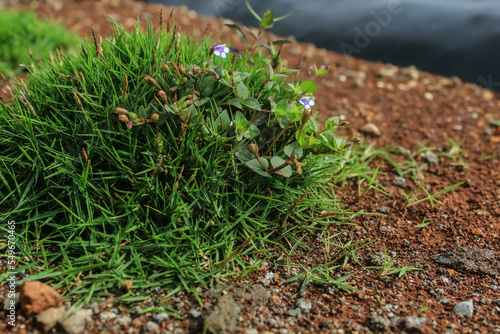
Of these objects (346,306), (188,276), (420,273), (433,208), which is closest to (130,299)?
(188,276)

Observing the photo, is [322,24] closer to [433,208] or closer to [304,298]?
[433,208]

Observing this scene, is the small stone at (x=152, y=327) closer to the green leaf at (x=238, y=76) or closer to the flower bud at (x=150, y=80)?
the flower bud at (x=150, y=80)

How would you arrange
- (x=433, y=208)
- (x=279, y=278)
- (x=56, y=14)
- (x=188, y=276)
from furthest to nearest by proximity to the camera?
(x=56, y=14), (x=433, y=208), (x=279, y=278), (x=188, y=276)

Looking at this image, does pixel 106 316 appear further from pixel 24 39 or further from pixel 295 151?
pixel 24 39

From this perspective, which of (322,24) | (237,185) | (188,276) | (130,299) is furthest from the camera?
(322,24)

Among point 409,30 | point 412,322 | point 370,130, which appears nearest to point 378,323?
point 412,322

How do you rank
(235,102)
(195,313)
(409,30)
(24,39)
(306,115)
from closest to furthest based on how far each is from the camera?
(195,313), (306,115), (235,102), (24,39), (409,30)

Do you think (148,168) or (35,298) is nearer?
(35,298)
